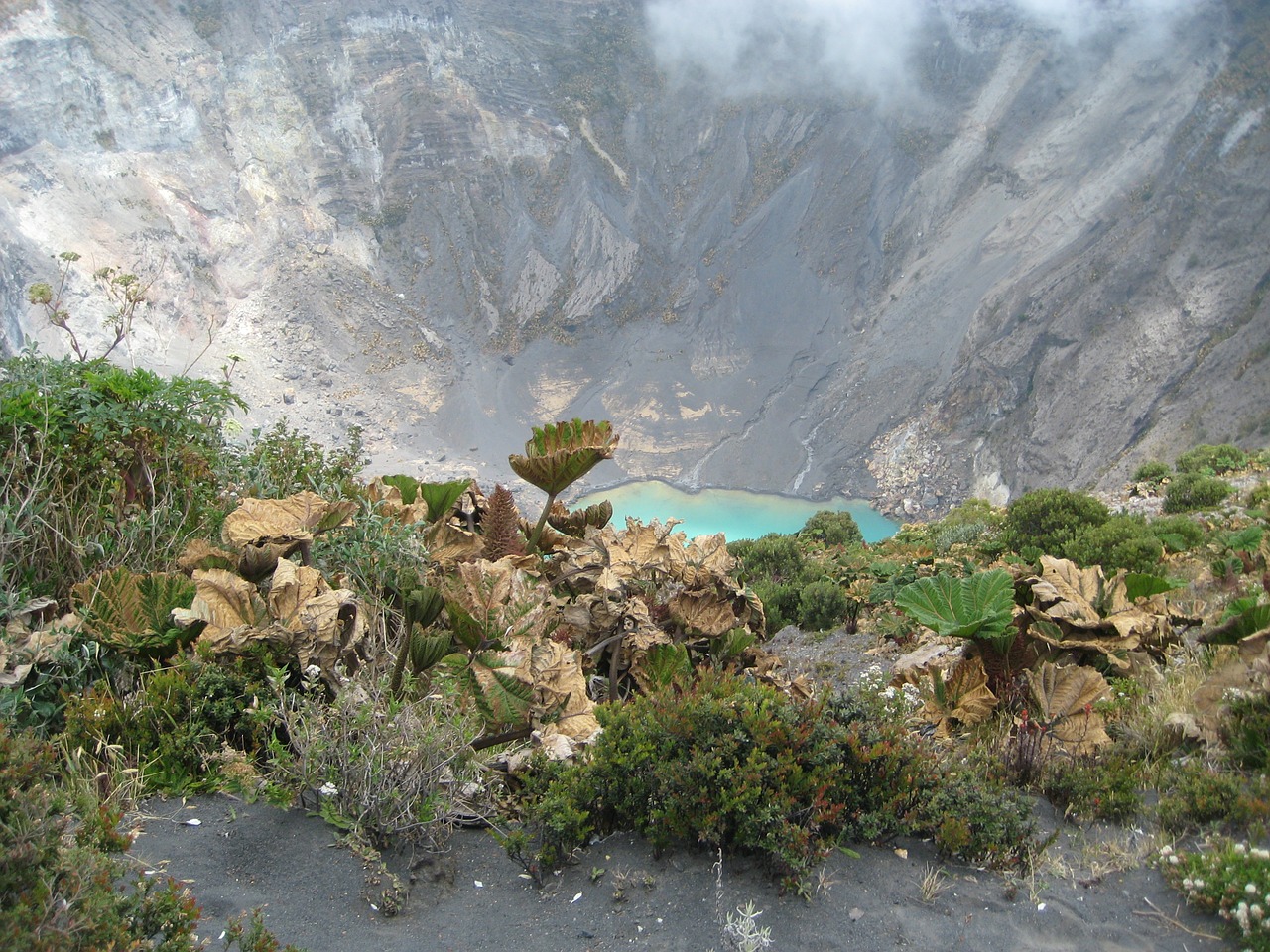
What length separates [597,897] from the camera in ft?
8.30

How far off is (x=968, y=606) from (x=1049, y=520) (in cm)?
487

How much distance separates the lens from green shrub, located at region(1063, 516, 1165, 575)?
6.67m

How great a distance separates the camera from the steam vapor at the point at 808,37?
1684 inches

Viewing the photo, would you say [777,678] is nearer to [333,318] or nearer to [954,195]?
[333,318]

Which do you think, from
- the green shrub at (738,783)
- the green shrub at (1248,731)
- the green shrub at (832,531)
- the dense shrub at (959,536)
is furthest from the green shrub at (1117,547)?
the green shrub at (832,531)

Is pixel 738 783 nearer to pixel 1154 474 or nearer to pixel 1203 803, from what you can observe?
pixel 1203 803

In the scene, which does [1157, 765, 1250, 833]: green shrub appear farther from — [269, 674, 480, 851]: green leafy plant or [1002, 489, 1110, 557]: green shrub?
[1002, 489, 1110, 557]: green shrub

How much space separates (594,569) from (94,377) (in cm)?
237

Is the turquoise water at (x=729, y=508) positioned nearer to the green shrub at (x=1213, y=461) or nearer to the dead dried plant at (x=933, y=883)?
the green shrub at (x=1213, y=461)

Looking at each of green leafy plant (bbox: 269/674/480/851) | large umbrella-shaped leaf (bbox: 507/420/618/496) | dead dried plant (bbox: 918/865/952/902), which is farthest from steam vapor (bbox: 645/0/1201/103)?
green leafy plant (bbox: 269/674/480/851)

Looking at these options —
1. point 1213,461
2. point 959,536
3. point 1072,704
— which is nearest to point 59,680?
point 1072,704

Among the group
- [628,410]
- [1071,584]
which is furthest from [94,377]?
[628,410]

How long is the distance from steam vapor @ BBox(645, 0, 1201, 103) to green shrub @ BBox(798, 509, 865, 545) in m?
35.0

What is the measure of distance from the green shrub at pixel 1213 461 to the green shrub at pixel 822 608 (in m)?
7.76
